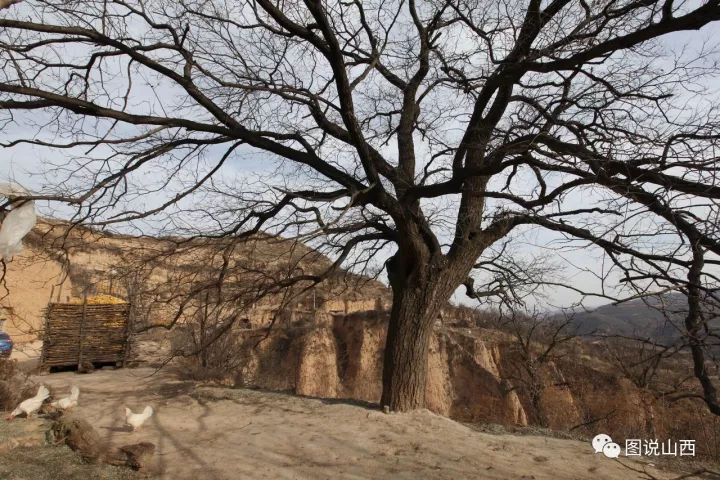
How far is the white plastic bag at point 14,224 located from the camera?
309cm

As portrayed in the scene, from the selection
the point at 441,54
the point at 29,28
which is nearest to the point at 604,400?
the point at 441,54

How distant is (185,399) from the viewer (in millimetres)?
6637

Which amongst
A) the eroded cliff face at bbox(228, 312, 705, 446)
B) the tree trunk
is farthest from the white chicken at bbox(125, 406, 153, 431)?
the eroded cliff face at bbox(228, 312, 705, 446)

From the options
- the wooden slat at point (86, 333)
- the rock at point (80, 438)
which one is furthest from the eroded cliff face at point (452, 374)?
the rock at point (80, 438)

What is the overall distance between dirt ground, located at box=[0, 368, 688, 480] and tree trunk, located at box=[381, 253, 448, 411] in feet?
0.92

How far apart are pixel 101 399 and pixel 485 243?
6.41 meters

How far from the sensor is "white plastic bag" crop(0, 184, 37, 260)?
3.09 m

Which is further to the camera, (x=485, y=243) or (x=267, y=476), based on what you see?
(x=485, y=243)

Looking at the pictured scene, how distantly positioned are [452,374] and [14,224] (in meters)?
18.9

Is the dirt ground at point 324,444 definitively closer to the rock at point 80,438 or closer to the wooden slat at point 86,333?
the rock at point 80,438

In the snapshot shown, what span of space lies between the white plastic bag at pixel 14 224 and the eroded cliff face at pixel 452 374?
14.6m

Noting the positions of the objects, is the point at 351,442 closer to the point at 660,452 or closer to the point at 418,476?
the point at 418,476

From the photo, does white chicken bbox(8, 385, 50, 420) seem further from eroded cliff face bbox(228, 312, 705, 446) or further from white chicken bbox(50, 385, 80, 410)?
eroded cliff face bbox(228, 312, 705, 446)

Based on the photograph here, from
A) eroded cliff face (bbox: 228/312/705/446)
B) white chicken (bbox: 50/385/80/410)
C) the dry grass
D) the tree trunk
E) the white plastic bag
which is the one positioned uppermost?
the white plastic bag
